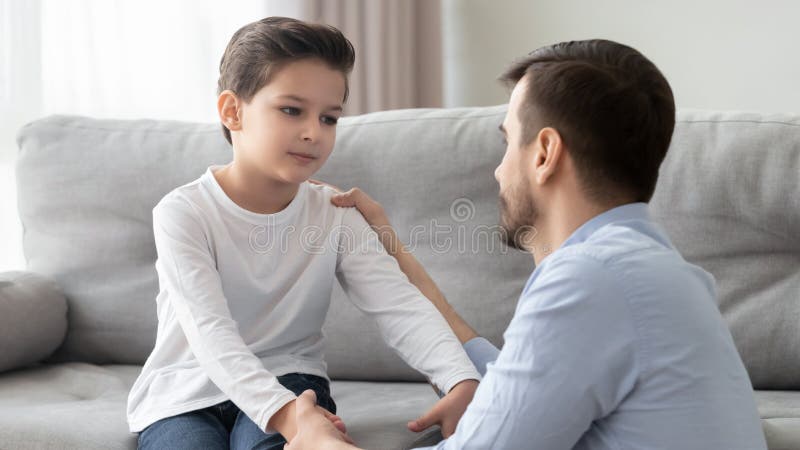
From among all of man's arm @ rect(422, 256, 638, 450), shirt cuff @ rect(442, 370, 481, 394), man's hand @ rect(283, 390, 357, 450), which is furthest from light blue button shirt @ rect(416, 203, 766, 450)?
shirt cuff @ rect(442, 370, 481, 394)

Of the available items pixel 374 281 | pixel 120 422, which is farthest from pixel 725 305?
pixel 120 422

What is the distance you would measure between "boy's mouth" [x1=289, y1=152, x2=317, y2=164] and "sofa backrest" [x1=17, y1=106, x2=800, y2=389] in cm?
46

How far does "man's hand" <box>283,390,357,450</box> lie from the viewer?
49.5 inches

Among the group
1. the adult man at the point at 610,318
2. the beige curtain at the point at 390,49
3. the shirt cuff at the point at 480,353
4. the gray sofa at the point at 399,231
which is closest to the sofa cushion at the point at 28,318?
the gray sofa at the point at 399,231

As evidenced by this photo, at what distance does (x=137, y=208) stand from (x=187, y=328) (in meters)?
0.76

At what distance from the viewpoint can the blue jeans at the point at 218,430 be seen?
1395 millimetres

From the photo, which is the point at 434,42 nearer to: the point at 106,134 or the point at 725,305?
the point at 106,134

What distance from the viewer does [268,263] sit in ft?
5.28

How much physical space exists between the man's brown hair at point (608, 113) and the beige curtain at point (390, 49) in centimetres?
189

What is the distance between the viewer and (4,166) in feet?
8.73

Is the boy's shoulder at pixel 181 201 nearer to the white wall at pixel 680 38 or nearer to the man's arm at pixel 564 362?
the man's arm at pixel 564 362

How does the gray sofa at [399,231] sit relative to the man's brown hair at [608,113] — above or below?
below

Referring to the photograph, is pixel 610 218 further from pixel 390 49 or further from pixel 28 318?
pixel 390 49

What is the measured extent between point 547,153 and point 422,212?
91 cm
